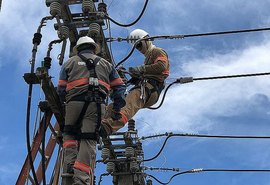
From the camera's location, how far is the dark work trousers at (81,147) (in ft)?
17.0

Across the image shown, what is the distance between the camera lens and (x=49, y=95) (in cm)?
638

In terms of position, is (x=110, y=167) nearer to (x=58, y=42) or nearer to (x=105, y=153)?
(x=105, y=153)

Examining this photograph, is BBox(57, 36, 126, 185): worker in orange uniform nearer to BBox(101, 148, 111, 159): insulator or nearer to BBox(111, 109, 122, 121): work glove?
BBox(111, 109, 122, 121): work glove

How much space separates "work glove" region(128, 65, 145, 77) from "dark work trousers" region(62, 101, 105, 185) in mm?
1950

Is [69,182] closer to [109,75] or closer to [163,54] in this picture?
[109,75]

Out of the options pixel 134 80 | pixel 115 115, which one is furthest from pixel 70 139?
pixel 134 80

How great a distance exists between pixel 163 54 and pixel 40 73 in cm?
229

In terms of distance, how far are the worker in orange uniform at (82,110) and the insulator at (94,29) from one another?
104 cm

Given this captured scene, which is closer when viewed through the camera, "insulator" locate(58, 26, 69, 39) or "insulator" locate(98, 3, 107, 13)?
"insulator" locate(58, 26, 69, 39)

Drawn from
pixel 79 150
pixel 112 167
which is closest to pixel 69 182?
pixel 79 150

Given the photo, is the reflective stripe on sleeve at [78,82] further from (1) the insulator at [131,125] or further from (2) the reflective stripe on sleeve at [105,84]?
(1) the insulator at [131,125]

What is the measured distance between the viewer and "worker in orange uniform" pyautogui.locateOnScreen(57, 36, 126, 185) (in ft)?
17.3

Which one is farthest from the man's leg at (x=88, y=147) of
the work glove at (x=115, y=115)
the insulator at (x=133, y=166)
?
the insulator at (x=133, y=166)

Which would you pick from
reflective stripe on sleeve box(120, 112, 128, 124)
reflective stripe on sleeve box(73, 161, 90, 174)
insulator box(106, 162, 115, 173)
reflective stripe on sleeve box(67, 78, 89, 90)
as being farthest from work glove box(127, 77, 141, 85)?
insulator box(106, 162, 115, 173)
